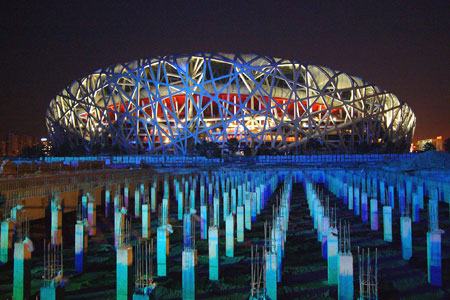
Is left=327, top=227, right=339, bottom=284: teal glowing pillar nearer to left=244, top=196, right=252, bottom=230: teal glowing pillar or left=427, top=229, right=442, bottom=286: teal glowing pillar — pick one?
left=427, top=229, right=442, bottom=286: teal glowing pillar

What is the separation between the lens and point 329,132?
2191 inches

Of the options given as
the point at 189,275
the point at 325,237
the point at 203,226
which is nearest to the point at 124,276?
the point at 189,275

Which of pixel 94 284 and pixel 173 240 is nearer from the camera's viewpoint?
pixel 94 284

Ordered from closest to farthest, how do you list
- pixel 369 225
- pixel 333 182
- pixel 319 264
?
1. pixel 319 264
2. pixel 369 225
3. pixel 333 182

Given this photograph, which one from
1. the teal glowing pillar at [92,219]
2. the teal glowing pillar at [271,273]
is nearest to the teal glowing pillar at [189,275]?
the teal glowing pillar at [271,273]

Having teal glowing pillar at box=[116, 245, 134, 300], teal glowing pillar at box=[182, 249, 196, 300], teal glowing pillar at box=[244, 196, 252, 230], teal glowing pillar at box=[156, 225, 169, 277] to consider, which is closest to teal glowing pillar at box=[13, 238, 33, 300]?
teal glowing pillar at box=[116, 245, 134, 300]

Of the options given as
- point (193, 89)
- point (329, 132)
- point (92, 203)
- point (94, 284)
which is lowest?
point (94, 284)

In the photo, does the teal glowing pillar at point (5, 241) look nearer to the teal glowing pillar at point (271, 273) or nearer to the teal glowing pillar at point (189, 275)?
the teal glowing pillar at point (189, 275)

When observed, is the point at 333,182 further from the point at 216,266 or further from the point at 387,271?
the point at 216,266

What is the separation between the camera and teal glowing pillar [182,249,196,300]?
7.62 meters

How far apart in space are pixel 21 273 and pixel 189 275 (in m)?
3.77

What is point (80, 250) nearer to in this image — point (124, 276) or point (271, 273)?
point (124, 276)

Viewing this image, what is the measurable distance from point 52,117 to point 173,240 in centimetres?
5836

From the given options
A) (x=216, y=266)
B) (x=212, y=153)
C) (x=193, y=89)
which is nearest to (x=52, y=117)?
(x=193, y=89)
